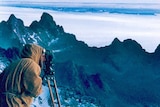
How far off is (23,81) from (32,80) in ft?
0.17

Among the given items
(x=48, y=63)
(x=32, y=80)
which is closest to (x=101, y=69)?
(x=48, y=63)

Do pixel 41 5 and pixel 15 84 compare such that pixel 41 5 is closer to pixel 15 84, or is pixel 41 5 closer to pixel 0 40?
pixel 0 40

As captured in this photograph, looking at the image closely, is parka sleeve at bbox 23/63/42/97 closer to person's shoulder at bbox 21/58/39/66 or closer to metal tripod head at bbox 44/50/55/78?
person's shoulder at bbox 21/58/39/66

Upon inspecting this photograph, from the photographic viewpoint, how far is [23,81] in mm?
4867

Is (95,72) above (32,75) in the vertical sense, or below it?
below

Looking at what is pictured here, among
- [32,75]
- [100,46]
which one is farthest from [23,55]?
[100,46]

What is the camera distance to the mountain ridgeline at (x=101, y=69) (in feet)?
22.2

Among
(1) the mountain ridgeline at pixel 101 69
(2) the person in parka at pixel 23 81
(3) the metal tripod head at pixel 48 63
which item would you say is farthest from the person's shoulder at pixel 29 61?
(1) the mountain ridgeline at pixel 101 69

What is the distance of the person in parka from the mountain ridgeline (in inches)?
72.8

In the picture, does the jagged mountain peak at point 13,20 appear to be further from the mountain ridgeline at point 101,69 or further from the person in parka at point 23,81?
the person in parka at point 23,81

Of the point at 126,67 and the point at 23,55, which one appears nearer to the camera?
the point at 23,55

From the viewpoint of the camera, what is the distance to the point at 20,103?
4910 mm

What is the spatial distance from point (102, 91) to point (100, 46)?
361 millimetres

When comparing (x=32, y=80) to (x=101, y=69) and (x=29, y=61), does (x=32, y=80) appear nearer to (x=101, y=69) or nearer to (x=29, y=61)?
(x=29, y=61)
